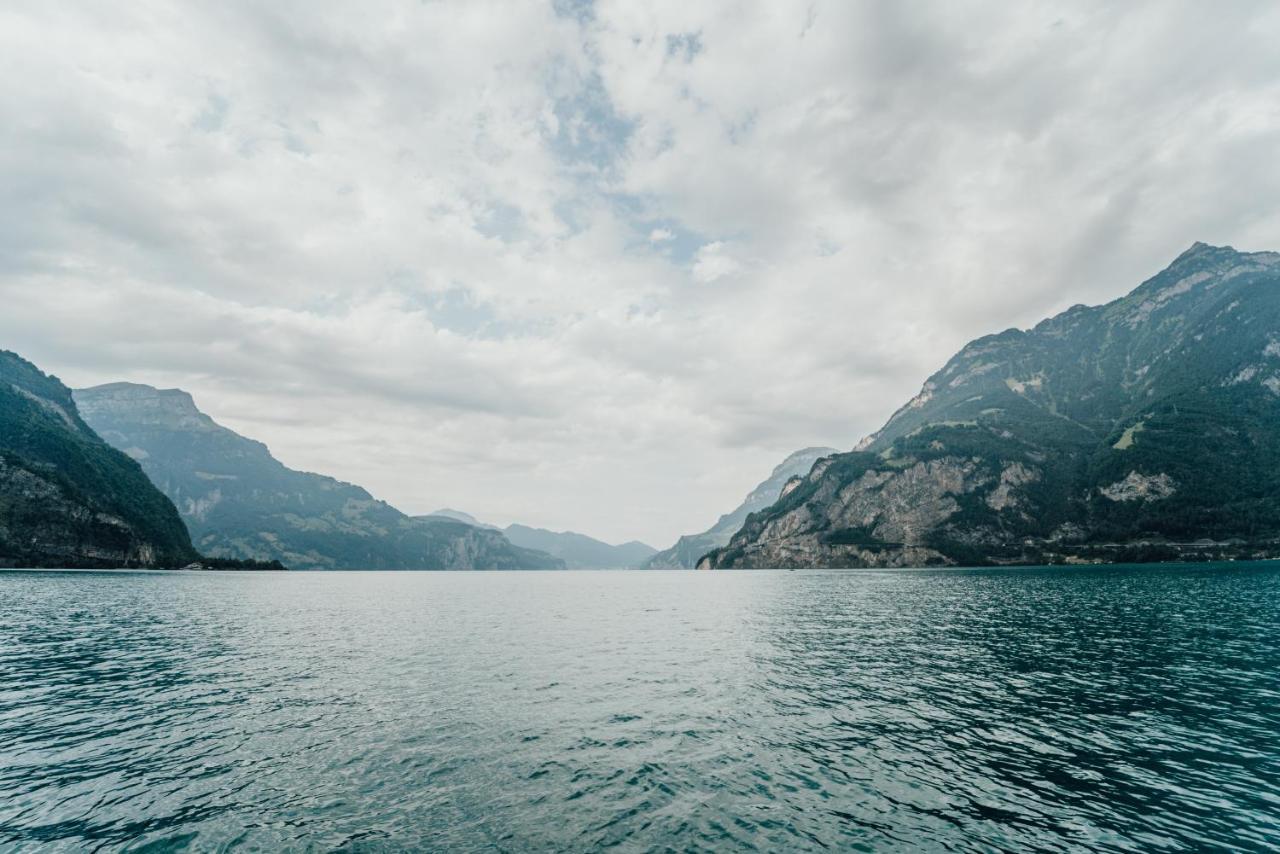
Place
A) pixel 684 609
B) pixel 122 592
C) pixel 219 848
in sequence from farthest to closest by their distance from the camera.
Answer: pixel 122 592
pixel 684 609
pixel 219 848

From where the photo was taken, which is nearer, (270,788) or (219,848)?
(219,848)

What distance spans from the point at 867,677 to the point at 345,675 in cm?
4683

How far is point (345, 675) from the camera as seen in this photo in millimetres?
50188

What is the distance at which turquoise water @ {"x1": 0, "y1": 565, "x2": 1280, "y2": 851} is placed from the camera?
862 inches

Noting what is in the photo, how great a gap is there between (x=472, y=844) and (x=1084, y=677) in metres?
51.8

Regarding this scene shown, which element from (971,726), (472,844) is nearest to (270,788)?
(472,844)

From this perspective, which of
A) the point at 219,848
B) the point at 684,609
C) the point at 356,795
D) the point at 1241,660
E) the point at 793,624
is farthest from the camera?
the point at 684,609

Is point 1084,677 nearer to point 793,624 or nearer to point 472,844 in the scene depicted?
point 793,624

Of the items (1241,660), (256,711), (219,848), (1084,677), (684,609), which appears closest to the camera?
(219,848)

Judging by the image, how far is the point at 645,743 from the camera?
32188mm

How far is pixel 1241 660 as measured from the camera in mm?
51750

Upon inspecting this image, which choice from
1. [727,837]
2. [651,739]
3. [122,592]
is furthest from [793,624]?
[122,592]

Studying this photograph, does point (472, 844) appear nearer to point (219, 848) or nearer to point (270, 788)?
point (219, 848)

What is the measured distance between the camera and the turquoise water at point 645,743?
2189cm
